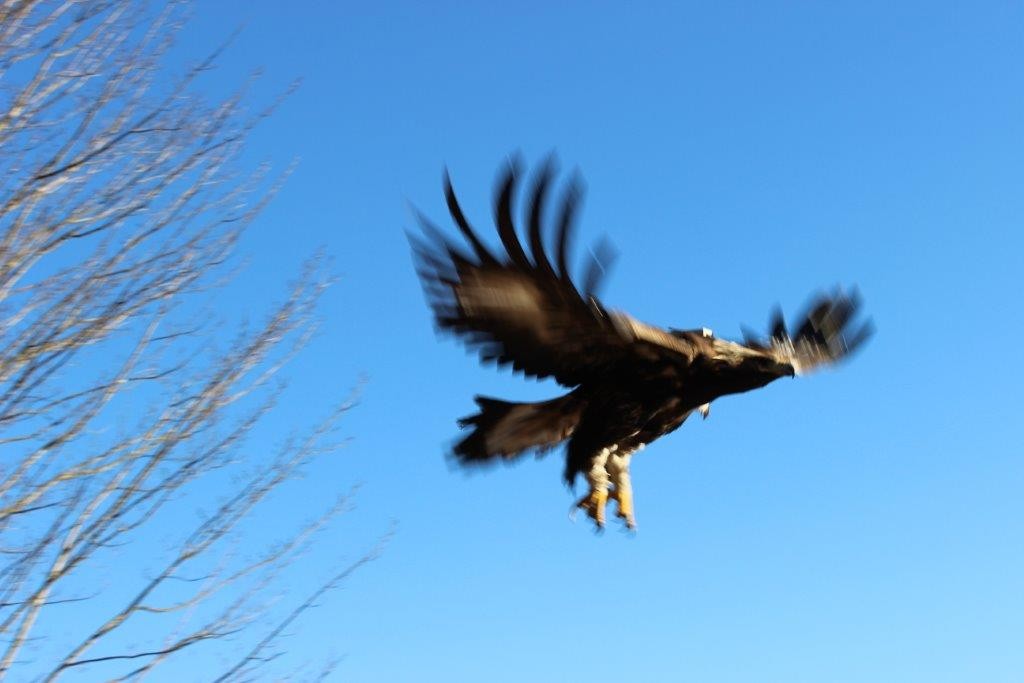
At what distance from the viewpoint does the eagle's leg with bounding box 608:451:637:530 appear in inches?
132

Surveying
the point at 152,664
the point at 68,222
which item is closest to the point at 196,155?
the point at 68,222

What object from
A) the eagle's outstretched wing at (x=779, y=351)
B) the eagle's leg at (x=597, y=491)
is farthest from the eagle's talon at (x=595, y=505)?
the eagle's outstretched wing at (x=779, y=351)

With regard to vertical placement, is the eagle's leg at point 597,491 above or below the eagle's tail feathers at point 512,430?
below

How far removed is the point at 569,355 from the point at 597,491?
44 centimetres

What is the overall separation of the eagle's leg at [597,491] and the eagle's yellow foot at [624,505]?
0.15 ft

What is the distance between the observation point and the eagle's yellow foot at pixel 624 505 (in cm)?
335

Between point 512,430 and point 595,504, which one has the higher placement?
point 512,430

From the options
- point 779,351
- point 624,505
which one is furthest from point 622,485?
point 779,351

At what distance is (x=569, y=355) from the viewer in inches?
127

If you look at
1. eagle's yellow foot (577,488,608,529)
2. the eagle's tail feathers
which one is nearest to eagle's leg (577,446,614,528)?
eagle's yellow foot (577,488,608,529)

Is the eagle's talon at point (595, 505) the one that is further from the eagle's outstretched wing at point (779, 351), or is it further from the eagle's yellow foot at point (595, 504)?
the eagle's outstretched wing at point (779, 351)

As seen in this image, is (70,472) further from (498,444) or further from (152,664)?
(498,444)

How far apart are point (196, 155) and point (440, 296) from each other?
13.0 feet

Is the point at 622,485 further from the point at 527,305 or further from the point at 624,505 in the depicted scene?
the point at 527,305
